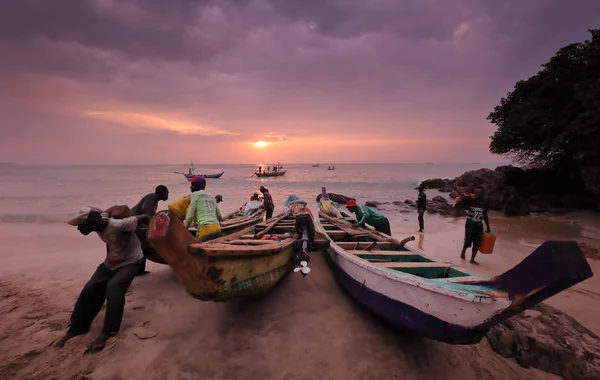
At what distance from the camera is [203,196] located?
5391 millimetres

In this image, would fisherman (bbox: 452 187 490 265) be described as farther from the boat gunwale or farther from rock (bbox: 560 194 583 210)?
rock (bbox: 560 194 583 210)

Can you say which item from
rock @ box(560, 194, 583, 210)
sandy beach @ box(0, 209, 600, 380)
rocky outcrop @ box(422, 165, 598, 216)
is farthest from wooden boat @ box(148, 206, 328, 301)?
rock @ box(560, 194, 583, 210)

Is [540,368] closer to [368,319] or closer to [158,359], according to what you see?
[368,319]

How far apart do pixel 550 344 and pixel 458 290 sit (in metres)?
2.74

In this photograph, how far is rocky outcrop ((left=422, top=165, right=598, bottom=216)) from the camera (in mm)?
16672

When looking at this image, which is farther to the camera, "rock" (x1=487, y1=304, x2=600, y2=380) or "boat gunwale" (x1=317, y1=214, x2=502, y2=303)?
"rock" (x1=487, y1=304, x2=600, y2=380)

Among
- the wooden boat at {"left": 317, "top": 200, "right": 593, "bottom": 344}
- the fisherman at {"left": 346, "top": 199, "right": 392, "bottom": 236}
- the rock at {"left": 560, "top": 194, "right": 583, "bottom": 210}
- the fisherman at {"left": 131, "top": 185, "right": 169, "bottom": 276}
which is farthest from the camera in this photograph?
the rock at {"left": 560, "top": 194, "right": 583, "bottom": 210}

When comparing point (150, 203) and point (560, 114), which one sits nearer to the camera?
point (150, 203)

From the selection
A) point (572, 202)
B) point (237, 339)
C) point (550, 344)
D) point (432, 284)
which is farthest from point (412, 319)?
point (572, 202)

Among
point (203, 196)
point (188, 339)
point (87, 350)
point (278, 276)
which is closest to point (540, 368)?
point (278, 276)

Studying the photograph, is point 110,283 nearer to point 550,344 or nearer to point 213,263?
point 213,263

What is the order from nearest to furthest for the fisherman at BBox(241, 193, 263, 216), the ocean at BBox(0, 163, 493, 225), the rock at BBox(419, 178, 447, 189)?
1. the fisherman at BBox(241, 193, 263, 216)
2. the ocean at BBox(0, 163, 493, 225)
3. the rock at BBox(419, 178, 447, 189)

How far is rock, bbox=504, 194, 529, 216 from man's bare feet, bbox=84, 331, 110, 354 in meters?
20.8

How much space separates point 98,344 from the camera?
12.4ft
